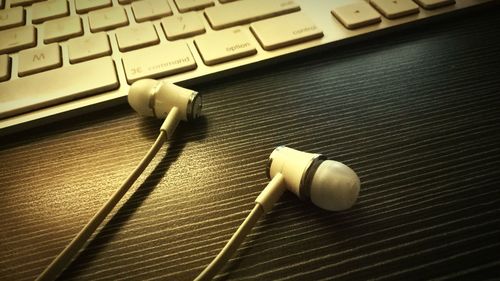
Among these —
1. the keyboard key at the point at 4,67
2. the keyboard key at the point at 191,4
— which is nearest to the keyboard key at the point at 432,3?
the keyboard key at the point at 191,4

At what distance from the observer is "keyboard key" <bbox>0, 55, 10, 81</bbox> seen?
0.40m

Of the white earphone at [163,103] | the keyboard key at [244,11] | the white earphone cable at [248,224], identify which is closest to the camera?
the white earphone cable at [248,224]

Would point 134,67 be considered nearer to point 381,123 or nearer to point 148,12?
point 148,12

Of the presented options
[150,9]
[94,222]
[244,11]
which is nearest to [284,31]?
[244,11]

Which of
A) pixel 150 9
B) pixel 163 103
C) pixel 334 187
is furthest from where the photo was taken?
pixel 150 9

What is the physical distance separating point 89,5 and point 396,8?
0.37m

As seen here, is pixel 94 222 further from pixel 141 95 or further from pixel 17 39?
pixel 17 39

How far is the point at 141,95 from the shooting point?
14.4 inches

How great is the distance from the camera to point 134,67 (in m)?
0.41

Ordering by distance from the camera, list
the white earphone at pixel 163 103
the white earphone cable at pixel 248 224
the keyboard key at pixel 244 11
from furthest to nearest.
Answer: the keyboard key at pixel 244 11, the white earphone at pixel 163 103, the white earphone cable at pixel 248 224

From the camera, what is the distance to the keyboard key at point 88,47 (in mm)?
420

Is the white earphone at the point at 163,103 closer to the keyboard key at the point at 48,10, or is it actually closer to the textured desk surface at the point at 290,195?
the textured desk surface at the point at 290,195

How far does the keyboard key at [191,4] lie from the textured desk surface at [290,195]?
0.12m

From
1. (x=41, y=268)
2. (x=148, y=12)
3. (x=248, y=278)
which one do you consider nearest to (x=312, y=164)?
(x=248, y=278)
